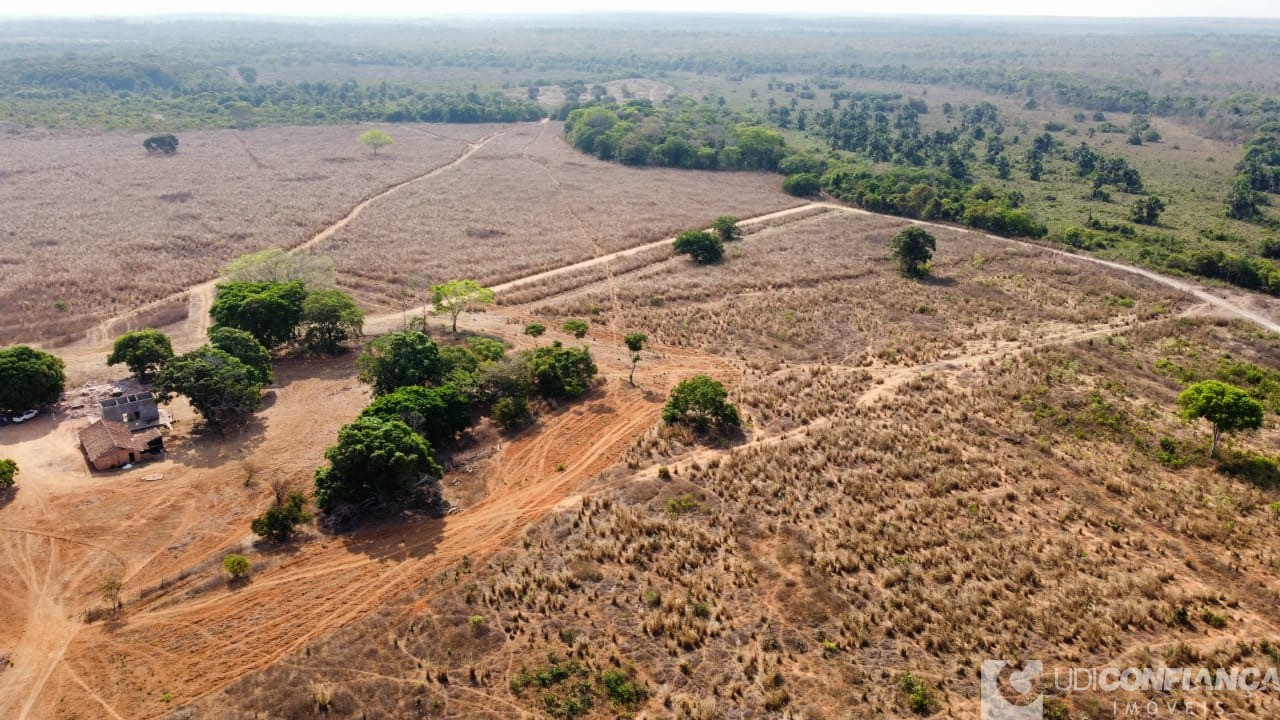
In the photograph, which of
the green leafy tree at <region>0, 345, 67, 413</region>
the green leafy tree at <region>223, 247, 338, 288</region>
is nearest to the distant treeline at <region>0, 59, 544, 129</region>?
the green leafy tree at <region>223, 247, 338, 288</region>

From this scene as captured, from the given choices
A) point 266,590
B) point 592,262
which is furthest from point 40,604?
point 592,262

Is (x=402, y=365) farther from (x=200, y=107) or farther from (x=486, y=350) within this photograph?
(x=200, y=107)

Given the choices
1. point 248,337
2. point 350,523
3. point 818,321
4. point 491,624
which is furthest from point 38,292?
point 818,321

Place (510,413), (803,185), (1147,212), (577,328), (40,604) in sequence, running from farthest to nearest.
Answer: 1. (803,185)
2. (1147,212)
3. (577,328)
4. (510,413)
5. (40,604)

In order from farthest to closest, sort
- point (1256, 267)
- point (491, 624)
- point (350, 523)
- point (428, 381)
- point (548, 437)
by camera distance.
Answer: point (1256, 267) → point (428, 381) → point (548, 437) → point (350, 523) → point (491, 624)

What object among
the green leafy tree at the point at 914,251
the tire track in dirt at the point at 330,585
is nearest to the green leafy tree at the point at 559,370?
the tire track in dirt at the point at 330,585

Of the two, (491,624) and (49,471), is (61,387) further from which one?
(491,624)
